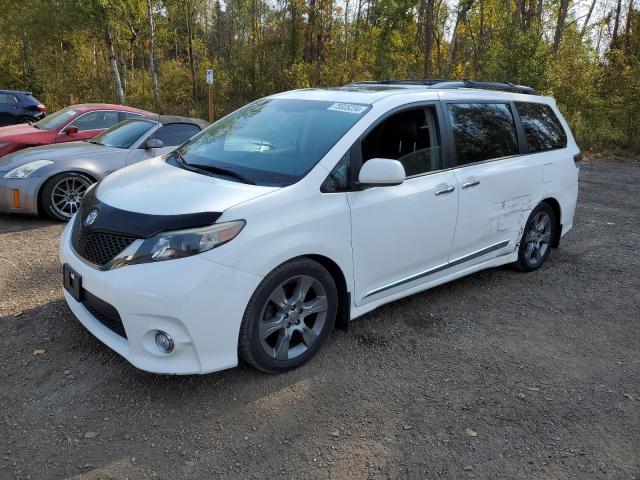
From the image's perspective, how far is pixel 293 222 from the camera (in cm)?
311

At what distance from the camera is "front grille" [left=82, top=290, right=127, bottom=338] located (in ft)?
9.73

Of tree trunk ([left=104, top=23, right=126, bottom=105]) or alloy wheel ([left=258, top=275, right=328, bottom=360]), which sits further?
tree trunk ([left=104, top=23, right=126, bottom=105])

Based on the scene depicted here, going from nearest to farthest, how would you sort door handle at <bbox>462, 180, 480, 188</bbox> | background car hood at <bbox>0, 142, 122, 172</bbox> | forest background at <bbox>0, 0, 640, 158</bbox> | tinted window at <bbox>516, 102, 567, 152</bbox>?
door handle at <bbox>462, 180, 480, 188</bbox> → tinted window at <bbox>516, 102, 567, 152</bbox> → background car hood at <bbox>0, 142, 122, 172</bbox> → forest background at <bbox>0, 0, 640, 158</bbox>

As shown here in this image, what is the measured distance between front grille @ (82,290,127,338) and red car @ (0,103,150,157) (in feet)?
19.6

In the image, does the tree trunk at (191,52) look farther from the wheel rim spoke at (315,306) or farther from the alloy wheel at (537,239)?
the wheel rim spoke at (315,306)

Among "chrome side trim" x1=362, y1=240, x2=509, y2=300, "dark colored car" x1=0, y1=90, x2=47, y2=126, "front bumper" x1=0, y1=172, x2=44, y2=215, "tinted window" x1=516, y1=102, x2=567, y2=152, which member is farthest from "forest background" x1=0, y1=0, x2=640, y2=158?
"front bumper" x1=0, y1=172, x2=44, y2=215

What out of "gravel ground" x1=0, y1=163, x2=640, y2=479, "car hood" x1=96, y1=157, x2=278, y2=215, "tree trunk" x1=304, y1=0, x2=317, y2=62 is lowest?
"gravel ground" x1=0, y1=163, x2=640, y2=479

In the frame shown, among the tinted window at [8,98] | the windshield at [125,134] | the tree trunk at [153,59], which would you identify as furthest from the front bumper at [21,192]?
the tree trunk at [153,59]

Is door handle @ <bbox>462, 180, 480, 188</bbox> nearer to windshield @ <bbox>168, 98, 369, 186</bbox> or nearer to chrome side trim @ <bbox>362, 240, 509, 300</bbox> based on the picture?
chrome side trim @ <bbox>362, 240, 509, 300</bbox>

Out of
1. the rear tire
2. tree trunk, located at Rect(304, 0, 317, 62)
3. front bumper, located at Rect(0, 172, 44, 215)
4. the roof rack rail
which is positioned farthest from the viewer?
tree trunk, located at Rect(304, 0, 317, 62)

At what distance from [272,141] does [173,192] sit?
89cm

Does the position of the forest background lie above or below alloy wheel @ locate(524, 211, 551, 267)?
above

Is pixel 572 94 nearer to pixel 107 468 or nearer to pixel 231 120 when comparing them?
pixel 231 120

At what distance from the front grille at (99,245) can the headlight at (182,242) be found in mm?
152
